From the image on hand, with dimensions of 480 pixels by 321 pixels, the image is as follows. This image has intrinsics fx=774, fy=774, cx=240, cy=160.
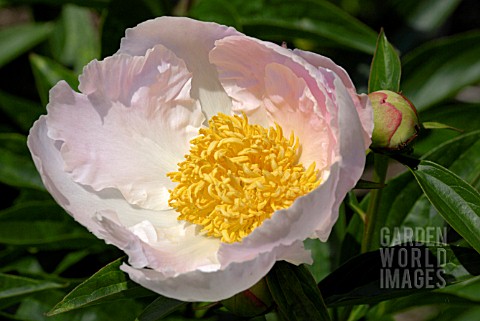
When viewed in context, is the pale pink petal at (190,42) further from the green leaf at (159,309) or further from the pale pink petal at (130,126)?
the green leaf at (159,309)

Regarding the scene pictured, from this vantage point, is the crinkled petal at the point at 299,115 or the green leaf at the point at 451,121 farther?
the green leaf at the point at 451,121

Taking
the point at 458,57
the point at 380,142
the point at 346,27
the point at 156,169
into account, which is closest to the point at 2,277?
the point at 156,169

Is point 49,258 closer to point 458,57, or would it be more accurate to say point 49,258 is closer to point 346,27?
point 346,27

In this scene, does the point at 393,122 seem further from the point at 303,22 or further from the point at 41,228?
the point at 41,228

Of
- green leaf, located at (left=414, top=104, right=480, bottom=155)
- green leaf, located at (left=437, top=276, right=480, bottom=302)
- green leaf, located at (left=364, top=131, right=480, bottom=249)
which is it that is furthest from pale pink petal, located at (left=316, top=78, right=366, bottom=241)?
green leaf, located at (left=414, top=104, right=480, bottom=155)

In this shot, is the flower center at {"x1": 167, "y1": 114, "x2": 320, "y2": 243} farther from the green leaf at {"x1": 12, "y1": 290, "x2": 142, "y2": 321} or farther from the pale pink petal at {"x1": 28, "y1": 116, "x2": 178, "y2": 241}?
the green leaf at {"x1": 12, "y1": 290, "x2": 142, "y2": 321}

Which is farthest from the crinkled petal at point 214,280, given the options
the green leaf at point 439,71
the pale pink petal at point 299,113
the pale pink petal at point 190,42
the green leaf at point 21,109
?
the green leaf at point 21,109
